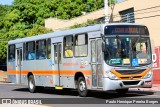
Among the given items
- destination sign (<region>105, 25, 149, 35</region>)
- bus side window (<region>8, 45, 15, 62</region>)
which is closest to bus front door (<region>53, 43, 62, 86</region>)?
destination sign (<region>105, 25, 149, 35</region>)

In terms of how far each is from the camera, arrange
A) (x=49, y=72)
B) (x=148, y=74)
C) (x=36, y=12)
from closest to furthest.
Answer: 1. (x=148, y=74)
2. (x=49, y=72)
3. (x=36, y=12)

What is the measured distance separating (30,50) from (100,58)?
26.5ft

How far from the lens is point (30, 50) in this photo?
85.5 feet

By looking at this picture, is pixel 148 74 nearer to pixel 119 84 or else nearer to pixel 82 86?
pixel 119 84

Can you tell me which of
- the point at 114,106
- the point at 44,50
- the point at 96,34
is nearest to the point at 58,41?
the point at 44,50

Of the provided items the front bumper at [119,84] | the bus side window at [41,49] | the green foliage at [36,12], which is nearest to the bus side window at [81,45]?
the front bumper at [119,84]

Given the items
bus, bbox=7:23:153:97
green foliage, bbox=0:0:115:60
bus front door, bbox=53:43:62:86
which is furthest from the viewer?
green foliage, bbox=0:0:115:60

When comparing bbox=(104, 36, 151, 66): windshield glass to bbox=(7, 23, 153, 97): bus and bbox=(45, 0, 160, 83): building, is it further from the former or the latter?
bbox=(45, 0, 160, 83): building

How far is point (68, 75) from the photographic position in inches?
848

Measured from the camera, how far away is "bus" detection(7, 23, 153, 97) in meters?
18.5

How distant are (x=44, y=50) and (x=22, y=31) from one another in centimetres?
4478

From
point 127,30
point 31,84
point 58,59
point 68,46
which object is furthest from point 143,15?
point 127,30

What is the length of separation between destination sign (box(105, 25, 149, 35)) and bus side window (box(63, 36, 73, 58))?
2.92 meters

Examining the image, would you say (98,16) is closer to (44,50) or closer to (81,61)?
(44,50)
